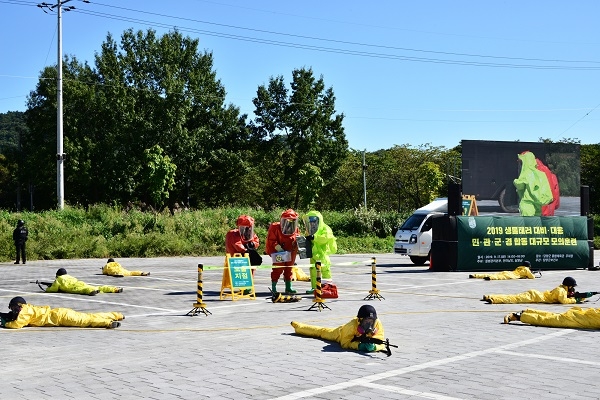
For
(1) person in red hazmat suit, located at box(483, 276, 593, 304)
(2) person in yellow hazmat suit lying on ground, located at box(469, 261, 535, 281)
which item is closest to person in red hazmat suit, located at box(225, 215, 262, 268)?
(1) person in red hazmat suit, located at box(483, 276, 593, 304)

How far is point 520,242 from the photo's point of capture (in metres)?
27.2

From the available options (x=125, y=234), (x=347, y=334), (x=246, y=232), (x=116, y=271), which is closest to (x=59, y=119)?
(x=125, y=234)

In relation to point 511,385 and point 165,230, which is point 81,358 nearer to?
point 511,385

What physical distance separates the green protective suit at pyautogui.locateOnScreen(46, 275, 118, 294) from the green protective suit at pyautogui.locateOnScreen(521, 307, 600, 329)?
1100cm

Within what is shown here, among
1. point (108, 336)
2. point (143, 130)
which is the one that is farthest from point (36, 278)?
point (143, 130)

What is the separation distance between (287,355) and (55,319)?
5.13 metres

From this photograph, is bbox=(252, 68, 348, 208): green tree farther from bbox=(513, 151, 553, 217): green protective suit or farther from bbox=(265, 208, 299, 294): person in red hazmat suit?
bbox=(265, 208, 299, 294): person in red hazmat suit

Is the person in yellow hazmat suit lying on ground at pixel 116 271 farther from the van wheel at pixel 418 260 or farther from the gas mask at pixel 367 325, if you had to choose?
the gas mask at pixel 367 325

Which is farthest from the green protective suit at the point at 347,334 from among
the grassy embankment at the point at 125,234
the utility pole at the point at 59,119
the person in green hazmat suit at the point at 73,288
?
the utility pole at the point at 59,119

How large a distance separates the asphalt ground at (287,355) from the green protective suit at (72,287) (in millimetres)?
701

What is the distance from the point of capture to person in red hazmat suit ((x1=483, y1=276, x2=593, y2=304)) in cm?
1614

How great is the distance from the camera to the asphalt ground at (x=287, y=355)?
8133mm

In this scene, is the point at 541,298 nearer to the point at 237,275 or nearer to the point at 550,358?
the point at 550,358

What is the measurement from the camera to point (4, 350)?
10.8 meters
